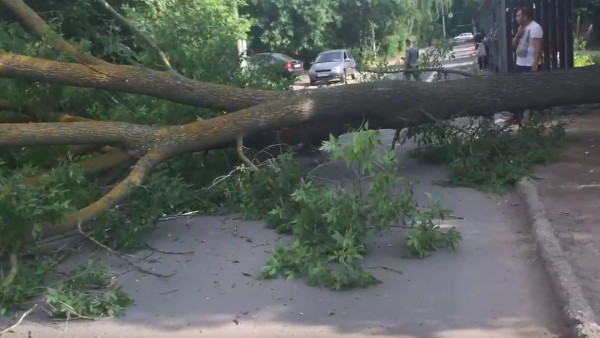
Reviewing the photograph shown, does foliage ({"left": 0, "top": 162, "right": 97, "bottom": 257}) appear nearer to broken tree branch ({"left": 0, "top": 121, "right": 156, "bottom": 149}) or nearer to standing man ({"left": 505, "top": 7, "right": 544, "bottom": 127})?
broken tree branch ({"left": 0, "top": 121, "right": 156, "bottom": 149})

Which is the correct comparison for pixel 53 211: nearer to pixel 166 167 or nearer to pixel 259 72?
pixel 166 167

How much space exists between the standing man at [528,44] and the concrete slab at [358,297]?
4.88 metres

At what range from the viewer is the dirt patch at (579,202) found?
5785 mm

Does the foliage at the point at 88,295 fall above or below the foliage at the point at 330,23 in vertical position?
below

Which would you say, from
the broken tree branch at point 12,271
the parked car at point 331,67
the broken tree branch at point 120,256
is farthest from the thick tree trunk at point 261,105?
the parked car at point 331,67

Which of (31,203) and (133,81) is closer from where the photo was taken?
(31,203)

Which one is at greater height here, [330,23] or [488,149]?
[330,23]

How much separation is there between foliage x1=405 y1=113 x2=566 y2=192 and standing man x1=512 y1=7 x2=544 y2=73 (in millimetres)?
1739

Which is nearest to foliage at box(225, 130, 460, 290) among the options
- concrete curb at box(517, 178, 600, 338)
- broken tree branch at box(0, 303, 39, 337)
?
concrete curb at box(517, 178, 600, 338)

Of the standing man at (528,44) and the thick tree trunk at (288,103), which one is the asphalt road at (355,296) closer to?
the thick tree trunk at (288,103)

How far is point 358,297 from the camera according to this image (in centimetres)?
584

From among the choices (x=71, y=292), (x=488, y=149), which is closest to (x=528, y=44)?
(x=488, y=149)

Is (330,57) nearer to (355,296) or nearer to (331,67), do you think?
(331,67)

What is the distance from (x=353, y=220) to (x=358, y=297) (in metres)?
0.94
